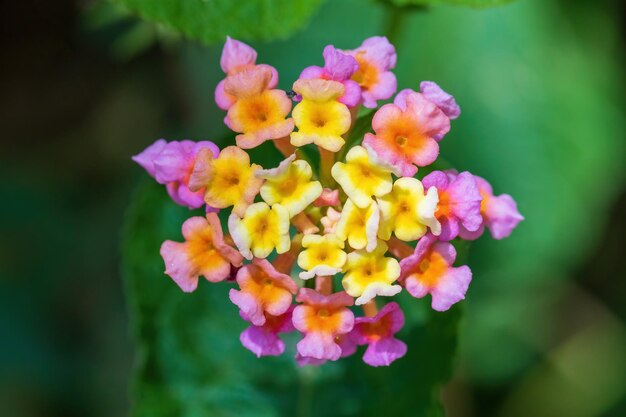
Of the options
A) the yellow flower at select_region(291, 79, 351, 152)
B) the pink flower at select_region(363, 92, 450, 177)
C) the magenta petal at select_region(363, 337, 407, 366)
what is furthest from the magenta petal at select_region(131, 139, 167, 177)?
the magenta petal at select_region(363, 337, 407, 366)

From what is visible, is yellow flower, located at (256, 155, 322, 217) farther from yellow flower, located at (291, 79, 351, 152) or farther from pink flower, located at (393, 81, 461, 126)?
pink flower, located at (393, 81, 461, 126)

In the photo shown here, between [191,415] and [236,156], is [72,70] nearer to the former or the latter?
[191,415]

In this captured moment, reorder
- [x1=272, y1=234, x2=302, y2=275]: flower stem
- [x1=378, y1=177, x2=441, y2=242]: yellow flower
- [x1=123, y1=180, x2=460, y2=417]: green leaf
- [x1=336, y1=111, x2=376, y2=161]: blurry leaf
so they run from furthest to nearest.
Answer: [x1=123, y1=180, x2=460, y2=417]: green leaf, [x1=336, y1=111, x2=376, y2=161]: blurry leaf, [x1=272, y1=234, x2=302, y2=275]: flower stem, [x1=378, y1=177, x2=441, y2=242]: yellow flower

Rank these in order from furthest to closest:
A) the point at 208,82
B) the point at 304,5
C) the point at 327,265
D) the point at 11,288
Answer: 1. the point at 11,288
2. the point at 208,82
3. the point at 304,5
4. the point at 327,265

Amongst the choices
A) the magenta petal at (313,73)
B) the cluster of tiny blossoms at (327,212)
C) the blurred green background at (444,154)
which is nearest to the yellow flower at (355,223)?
the cluster of tiny blossoms at (327,212)

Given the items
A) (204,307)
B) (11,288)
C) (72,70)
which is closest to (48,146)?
(72,70)
